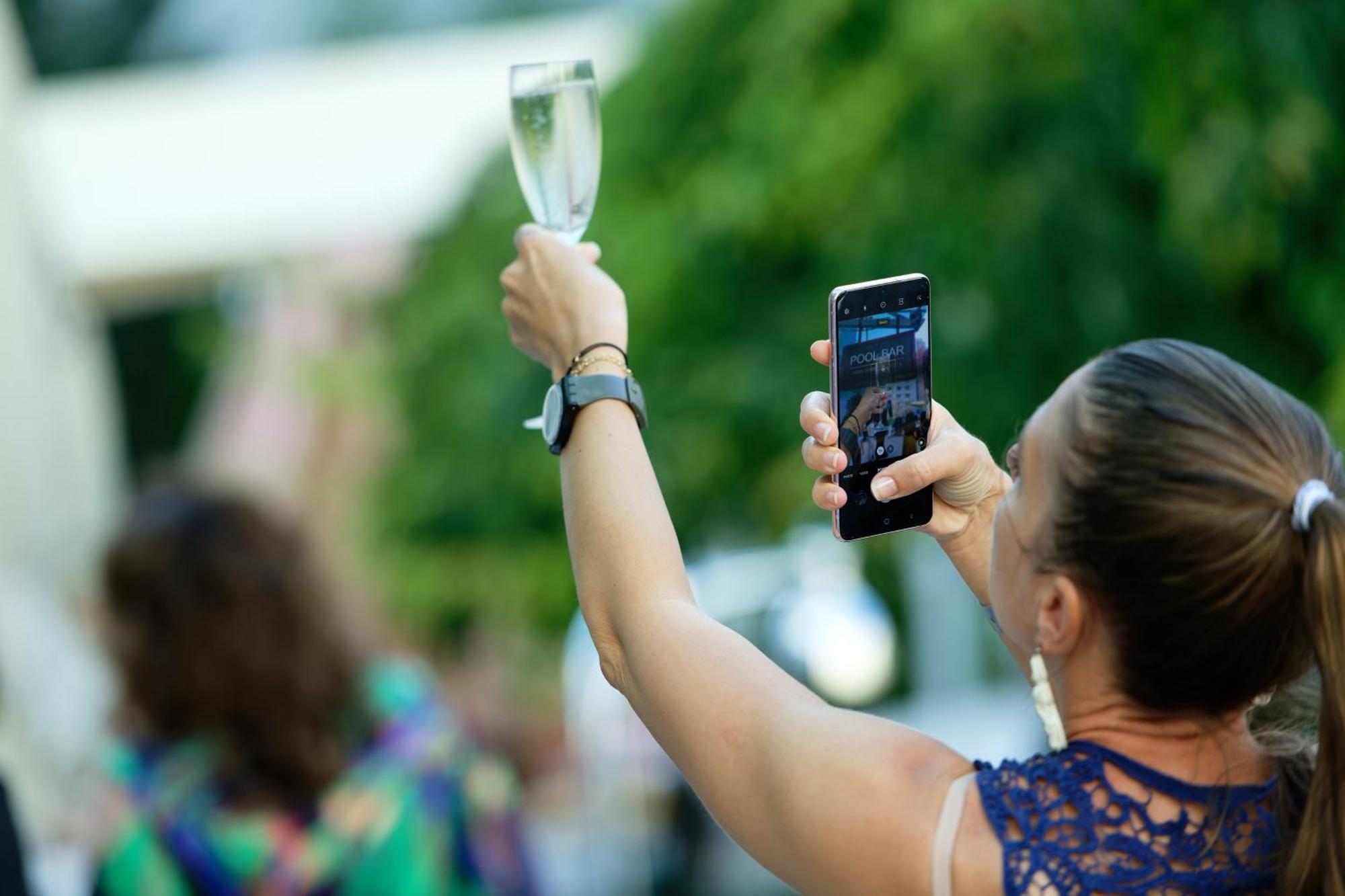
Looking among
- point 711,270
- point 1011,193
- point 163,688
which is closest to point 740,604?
point 711,270

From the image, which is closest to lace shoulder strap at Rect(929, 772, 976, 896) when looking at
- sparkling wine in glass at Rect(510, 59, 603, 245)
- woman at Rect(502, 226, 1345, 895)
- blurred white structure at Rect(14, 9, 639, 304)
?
woman at Rect(502, 226, 1345, 895)

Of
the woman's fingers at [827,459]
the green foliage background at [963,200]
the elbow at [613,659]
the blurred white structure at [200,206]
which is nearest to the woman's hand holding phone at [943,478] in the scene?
the woman's fingers at [827,459]

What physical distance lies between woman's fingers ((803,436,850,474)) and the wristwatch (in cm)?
16

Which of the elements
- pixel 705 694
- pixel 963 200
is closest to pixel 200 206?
pixel 963 200

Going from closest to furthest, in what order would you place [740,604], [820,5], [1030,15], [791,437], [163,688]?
[163,688] < [1030,15] < [820,5] < [791,437] < [740,604]

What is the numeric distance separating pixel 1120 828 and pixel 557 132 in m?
0.77

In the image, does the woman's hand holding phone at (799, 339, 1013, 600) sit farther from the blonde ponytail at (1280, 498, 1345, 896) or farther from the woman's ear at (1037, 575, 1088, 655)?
the blonde ponytail at (1280, 498, 1345, 896)

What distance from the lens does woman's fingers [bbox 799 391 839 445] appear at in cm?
129

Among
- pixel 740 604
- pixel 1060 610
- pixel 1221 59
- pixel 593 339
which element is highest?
pixel 1221 59

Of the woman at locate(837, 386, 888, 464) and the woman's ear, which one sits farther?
the woman at locate(837, 386, 888, 464)

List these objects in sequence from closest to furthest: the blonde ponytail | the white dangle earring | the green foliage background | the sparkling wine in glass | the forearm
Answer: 1. the blonde ponytail
2. the white dangle earring
3. the forearm
4. the sparkling wine in glass
5. the green foliage background

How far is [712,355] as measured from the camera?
4242 mm

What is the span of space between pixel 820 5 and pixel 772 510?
136 cm

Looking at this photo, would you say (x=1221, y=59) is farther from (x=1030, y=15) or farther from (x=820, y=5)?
(x=820, y=5)
